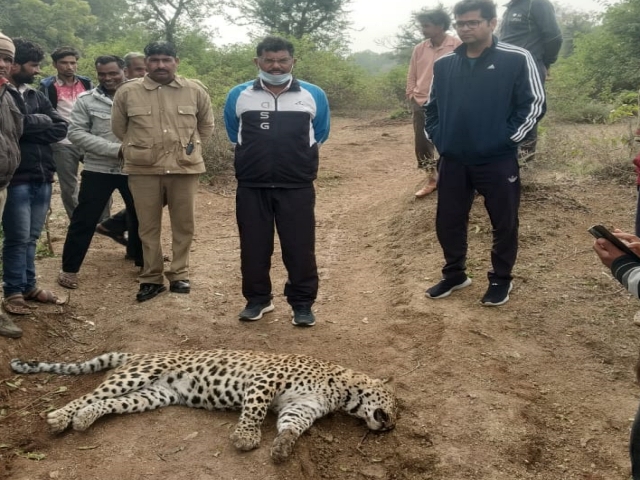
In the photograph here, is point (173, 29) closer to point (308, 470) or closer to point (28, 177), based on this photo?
point (28, 177)

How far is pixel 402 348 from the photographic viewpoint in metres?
4.49

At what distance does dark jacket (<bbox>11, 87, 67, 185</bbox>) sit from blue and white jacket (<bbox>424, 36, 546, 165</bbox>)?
302 cm

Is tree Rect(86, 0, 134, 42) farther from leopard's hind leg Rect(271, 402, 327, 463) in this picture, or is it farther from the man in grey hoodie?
leopard's hind leg Rect(271, 402, 327, 463)

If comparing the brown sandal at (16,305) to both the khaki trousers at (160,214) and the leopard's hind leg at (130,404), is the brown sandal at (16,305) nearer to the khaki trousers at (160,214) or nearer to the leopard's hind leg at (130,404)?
the khaki trousers at (160,214)

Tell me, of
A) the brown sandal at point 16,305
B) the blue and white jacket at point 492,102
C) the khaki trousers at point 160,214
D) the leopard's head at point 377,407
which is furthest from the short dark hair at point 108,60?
the leopard's head at point 377,407

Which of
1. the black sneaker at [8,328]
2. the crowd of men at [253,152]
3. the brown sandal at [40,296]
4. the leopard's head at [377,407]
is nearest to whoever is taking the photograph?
the leopard's head at [377,407]

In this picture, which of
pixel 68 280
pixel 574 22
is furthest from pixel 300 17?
pixel 68 280

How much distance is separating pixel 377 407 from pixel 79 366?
80.6 inches

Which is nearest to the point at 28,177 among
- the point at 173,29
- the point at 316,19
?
the point at 173,29

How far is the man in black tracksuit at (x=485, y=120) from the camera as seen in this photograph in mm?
4426

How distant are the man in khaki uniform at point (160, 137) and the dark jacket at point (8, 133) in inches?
30.8

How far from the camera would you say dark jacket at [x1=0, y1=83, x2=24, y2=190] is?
13.4 ft

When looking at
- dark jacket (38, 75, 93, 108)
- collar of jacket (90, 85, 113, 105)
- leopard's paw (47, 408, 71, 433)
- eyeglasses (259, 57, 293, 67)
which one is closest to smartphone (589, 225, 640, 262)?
eyeglasses (259, 57, 293, 67)

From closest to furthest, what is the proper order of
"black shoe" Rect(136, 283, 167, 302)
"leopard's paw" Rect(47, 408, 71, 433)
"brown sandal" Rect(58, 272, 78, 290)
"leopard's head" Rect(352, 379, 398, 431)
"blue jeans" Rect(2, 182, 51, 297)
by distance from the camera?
"leopard's paw" Rect(47, 408, 71, 433) → "leopard's head" Rect(352, 379, 398, 431) → "blue jeans" Rect(2, 182, 51, 297) → "black shoe" Rect(136, 283, 167, 302) → "brown sandal" Rect(58, 272, 78, 290)
